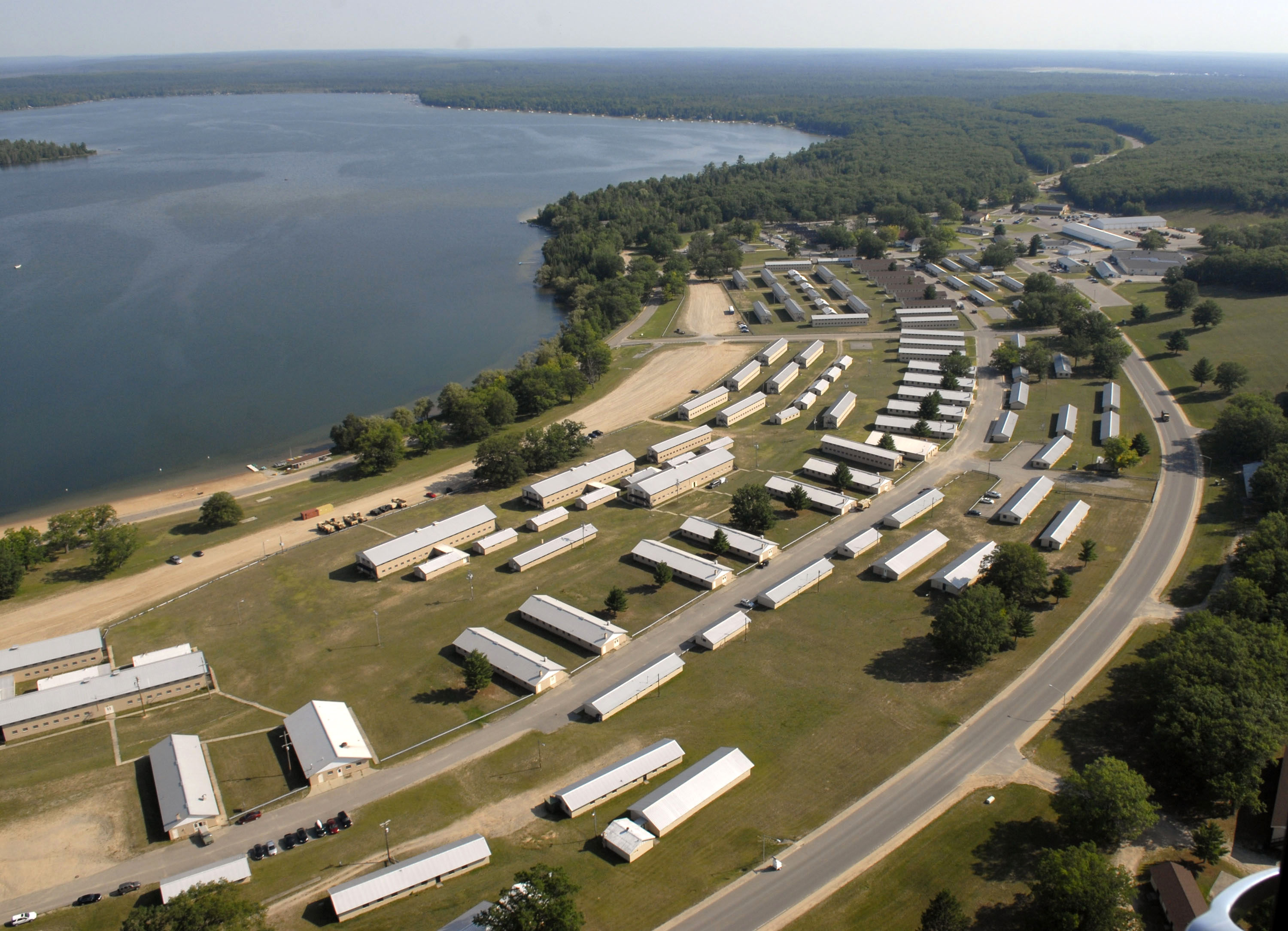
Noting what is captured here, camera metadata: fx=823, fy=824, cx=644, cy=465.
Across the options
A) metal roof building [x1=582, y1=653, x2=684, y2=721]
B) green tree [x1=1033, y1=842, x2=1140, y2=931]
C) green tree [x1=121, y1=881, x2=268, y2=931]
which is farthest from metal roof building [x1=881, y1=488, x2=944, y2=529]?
green tree [x1=121, y1=881, x2=268, y2=931]

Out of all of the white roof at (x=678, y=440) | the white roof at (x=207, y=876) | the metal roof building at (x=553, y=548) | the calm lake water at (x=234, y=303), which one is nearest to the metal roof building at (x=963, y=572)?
the metal roof building at (x=553, y=548)

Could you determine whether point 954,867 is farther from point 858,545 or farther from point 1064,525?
point 1064,525

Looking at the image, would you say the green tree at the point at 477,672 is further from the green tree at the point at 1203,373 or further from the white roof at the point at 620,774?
the green tree at the point at 1203,373

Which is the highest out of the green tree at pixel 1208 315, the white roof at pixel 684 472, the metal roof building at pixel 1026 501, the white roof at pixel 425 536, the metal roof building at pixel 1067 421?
the green tree at pixel 1208 315

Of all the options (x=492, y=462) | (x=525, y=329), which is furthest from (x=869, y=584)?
(x=525, y=329)

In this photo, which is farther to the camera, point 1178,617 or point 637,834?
point 1178,617

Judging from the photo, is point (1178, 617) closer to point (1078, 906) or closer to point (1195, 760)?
point (1195, 760)

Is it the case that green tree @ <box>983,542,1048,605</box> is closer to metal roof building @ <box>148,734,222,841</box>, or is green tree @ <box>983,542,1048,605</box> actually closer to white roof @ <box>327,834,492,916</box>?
white roof @ <box>327,834,492,916</box>
